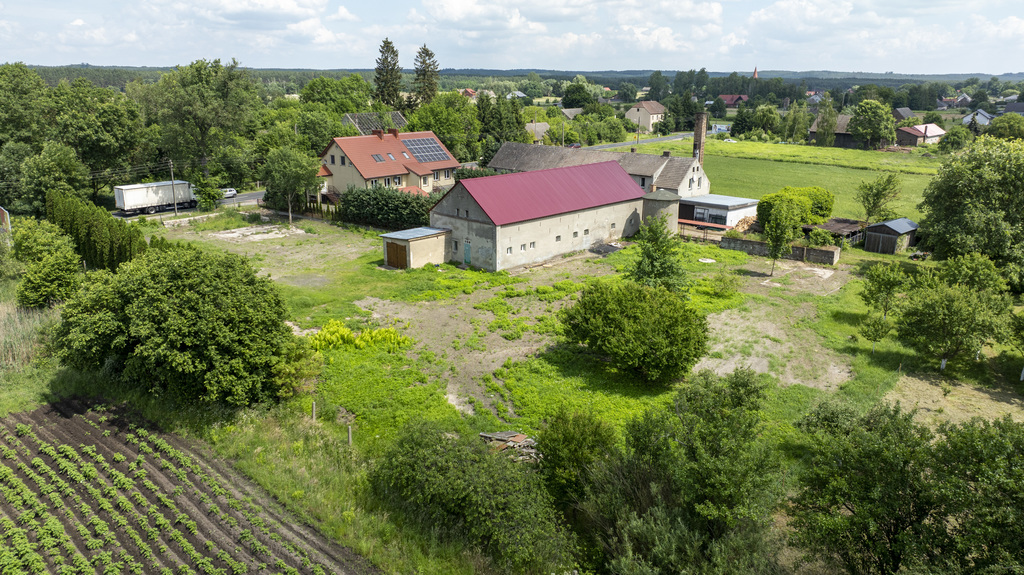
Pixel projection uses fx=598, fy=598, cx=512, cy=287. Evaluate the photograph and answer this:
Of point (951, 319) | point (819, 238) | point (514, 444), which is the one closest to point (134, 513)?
point (514, 444)

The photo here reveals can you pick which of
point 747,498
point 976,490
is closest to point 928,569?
point 976,490

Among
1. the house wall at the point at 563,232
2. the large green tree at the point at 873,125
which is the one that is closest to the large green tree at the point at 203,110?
the house wall at the point at 563,232

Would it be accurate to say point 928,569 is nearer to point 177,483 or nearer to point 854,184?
point 177,483

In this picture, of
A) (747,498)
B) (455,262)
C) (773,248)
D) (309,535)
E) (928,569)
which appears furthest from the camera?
(455,262)

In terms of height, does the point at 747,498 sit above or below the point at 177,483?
above

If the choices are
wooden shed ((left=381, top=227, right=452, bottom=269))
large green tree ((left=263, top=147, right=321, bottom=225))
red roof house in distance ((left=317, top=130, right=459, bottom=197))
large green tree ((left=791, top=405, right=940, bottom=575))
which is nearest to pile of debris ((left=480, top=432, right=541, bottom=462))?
large green tree ((left=791, top=405, right=940, bottom=575))

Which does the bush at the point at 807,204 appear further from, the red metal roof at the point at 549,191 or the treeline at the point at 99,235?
the treeline at the point at 99,235

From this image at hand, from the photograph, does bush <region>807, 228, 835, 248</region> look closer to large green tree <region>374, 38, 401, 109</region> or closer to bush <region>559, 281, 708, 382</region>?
bush <region>559, 281, 708, 382</region>

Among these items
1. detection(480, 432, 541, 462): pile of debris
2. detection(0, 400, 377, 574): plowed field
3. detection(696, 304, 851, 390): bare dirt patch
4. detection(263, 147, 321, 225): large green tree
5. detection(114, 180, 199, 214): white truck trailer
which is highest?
detection(263, 147, 321, 225): large green tree
